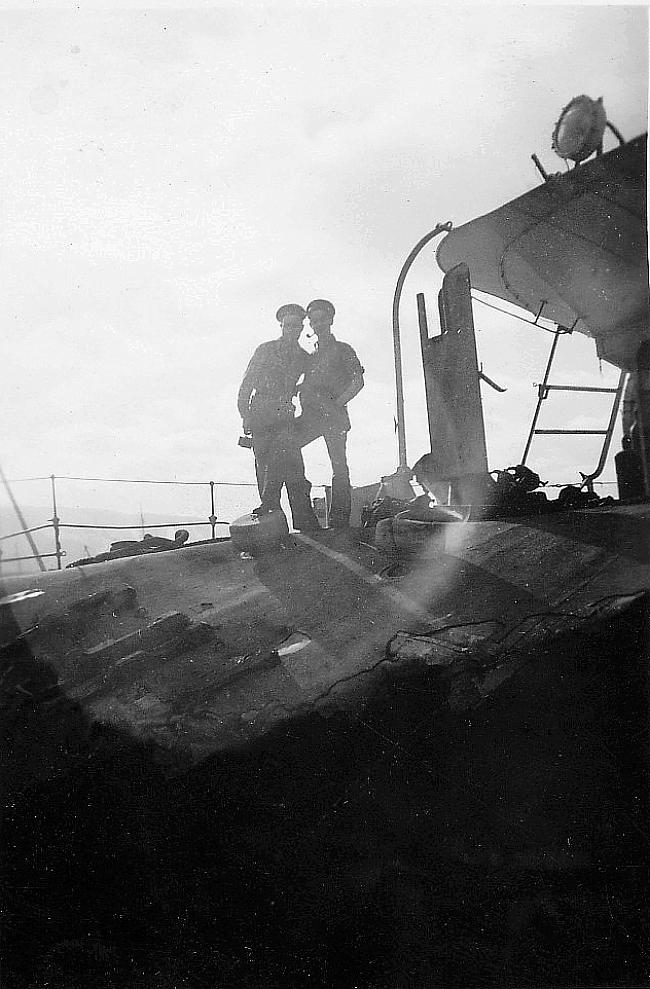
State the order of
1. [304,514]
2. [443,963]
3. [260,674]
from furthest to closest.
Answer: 1. [304,514]
2. [260,674]
3. [443,963]

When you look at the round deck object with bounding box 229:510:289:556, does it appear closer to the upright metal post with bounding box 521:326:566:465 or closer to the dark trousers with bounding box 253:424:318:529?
the dark trousers with bounding box 253:424:318:529

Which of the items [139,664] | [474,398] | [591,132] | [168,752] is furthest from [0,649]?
[591,132]

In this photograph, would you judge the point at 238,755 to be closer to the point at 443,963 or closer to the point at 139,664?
the point at 139,664

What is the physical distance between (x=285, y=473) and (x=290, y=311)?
53.2 inches

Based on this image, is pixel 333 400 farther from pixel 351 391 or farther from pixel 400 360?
pixel 400 360

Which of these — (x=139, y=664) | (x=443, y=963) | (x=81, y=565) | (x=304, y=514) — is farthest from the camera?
(x=304, y=514)

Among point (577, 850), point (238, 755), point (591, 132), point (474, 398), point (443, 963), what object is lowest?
point (443, 963)

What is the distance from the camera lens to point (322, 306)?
5.31 m

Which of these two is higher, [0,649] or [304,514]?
[304,514]

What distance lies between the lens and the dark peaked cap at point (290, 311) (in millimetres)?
5176

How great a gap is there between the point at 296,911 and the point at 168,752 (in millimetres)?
743

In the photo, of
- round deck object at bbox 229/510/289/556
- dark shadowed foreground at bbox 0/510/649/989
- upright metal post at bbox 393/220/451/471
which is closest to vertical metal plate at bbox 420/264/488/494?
upright metal post at bbox 393/220/451/471

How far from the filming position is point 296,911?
2303 millimetres

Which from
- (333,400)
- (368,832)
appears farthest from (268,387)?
(368,832)
